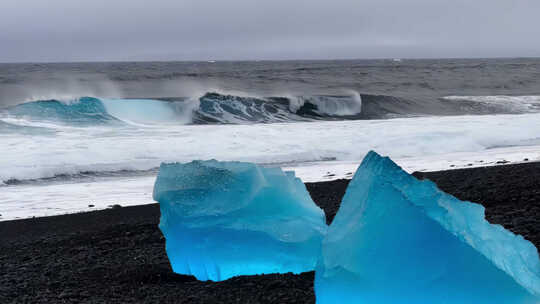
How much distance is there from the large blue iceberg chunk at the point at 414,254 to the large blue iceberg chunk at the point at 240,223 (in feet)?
3.08

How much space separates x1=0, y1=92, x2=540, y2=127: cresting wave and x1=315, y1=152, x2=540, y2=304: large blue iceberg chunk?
14.2 meters

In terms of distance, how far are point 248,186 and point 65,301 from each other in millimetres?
1183

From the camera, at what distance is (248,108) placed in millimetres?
21750

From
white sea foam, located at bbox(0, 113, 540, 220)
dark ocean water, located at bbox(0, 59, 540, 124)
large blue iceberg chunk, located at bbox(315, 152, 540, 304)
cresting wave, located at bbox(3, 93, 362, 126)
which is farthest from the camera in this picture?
dark ocean water, located at bbox(0, 59, 540, 124)

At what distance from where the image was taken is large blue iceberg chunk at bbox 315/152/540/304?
7.61 ft

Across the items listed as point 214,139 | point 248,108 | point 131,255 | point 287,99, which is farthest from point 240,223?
point 287,99

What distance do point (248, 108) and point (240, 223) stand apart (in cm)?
1838

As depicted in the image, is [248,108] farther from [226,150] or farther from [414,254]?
[414,254]

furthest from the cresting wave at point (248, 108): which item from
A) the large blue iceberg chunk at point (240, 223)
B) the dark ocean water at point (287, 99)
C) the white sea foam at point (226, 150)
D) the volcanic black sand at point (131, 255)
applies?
the large blue iceberg chunk at point (240, 223)

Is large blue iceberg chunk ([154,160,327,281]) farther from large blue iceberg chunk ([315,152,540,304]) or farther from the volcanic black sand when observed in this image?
large blue iceberg chunk ([315,152,540,304])

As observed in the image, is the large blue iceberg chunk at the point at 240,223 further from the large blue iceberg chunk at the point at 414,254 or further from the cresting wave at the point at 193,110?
the cresting wave at the point at 193,110

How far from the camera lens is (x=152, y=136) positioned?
42.7 feet

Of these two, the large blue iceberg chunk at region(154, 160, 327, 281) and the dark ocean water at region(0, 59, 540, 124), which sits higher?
the large blue iceberg chunk at region(154, 160, 327, 281)

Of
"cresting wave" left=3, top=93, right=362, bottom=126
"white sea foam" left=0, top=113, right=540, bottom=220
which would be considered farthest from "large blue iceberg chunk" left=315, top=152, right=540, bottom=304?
"cresting wave" left=3, top=93, right=362, bottom=126
